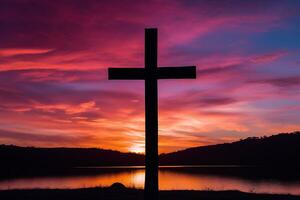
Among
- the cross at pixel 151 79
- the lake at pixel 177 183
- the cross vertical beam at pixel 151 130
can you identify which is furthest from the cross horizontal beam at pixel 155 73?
the lake at pixel 177 183

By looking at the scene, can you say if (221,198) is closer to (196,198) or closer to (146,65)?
(196,198)

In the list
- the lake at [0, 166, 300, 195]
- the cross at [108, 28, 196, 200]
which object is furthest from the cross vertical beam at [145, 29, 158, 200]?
the lake at [0, 166, 300, 195]

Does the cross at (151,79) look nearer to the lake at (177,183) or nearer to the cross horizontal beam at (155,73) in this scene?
the cross horizontal beam at (155,73)

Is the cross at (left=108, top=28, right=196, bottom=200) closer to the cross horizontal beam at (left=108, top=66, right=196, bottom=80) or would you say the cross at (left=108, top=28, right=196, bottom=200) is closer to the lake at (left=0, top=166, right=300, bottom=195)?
the cross horizontal beam at (left=108, top=66, right=196, bottom=80)

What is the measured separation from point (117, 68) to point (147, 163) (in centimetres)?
285

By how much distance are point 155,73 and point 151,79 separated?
0.63 feet

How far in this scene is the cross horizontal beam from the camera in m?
12.5

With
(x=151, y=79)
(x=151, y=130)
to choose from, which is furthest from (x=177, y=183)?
(x=151, y=130)

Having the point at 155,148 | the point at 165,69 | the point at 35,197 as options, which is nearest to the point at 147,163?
the point at 155,148

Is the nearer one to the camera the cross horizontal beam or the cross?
the cross

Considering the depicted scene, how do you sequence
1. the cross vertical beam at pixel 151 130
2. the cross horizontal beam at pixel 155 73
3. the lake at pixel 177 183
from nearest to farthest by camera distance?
the cross vertical beam at pixel 151 130
the cross horizontal beam at pixel 155 73
the lake at pixel 177 183

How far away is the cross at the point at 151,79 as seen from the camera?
11.8 metres

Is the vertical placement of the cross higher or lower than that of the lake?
higher

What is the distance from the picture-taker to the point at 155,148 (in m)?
11.8
